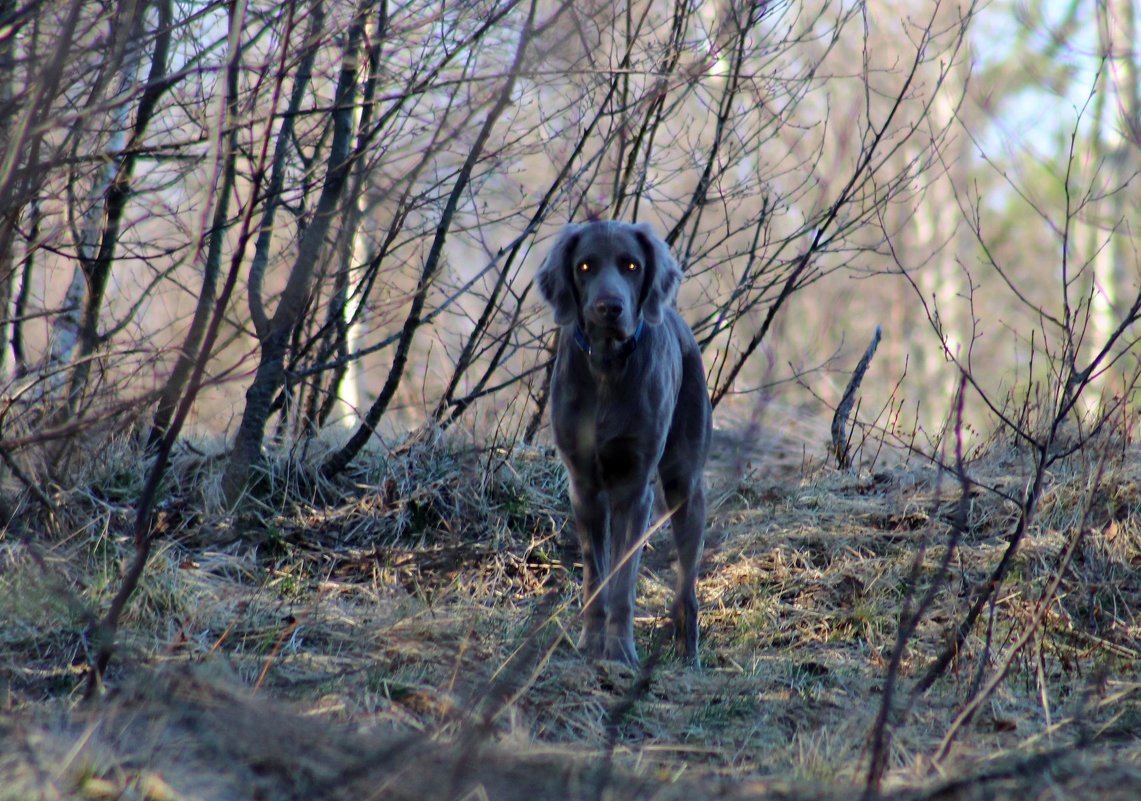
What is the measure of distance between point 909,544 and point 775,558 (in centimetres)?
65

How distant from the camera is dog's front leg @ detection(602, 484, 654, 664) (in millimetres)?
4418

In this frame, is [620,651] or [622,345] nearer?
[620,651]

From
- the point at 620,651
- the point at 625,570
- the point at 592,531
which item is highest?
the point at 592,531

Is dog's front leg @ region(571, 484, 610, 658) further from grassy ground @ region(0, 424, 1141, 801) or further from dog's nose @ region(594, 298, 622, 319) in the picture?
dog's nose @ region(594, 298, 622, 319)

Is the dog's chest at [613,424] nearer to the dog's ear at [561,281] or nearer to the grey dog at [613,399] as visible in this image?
the grey dog at [613,399]

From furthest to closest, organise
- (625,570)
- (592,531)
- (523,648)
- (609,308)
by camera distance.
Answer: (592,531) → (625,570) → (609,308) → (523,648)

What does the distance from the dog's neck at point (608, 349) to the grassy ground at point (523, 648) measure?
82 cm

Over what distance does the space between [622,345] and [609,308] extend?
0.79 ft

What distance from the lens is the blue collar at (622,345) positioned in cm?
459

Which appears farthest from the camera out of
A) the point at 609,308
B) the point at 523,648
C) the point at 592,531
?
the point at 592,531

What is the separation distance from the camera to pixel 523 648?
384cm

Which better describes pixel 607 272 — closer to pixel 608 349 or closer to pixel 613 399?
pixel 608 349

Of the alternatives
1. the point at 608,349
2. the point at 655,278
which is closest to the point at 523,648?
the point at 608,349

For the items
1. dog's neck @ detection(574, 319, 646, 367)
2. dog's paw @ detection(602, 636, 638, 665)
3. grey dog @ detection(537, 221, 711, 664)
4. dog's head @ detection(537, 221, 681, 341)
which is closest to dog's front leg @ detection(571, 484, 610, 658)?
grey dog @ detection(537, 221, 711, 664)
